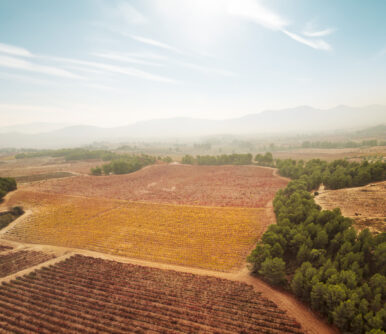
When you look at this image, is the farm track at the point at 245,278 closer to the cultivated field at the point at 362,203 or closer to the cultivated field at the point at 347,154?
the cultivated field at the point at 362,203

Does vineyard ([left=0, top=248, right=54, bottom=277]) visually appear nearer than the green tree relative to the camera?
No

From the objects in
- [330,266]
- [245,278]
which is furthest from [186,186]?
[330,266]

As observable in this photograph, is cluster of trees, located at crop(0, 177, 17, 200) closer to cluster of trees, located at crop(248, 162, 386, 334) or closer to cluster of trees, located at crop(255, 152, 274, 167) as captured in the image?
cluster of trees, located at crop(248, 162, 386, 334)

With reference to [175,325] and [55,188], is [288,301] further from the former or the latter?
[55,188]

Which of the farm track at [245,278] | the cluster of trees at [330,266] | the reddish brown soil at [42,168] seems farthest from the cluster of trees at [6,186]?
the cluster of trees at [330,266]

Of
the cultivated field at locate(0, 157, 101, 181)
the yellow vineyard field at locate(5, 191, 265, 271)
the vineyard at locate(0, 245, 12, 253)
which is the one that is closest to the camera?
the yellow vineyard field at locate(5, 191, 265, 271)

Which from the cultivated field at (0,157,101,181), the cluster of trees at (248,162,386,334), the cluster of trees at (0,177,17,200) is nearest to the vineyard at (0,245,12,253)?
the cluster of trees at (0,177,17,200)

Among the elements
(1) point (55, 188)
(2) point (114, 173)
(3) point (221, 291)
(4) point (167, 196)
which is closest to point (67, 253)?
(3) point (221, 291)
